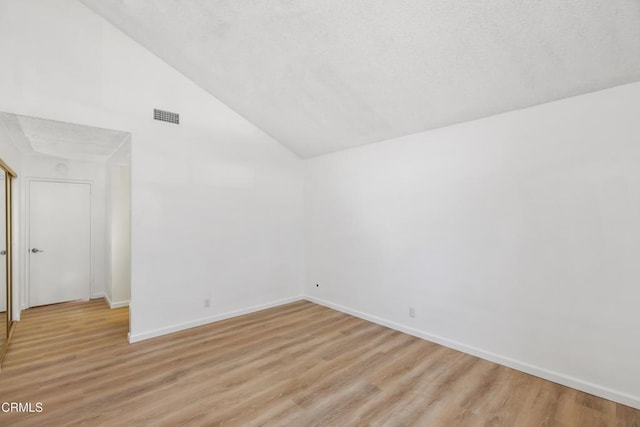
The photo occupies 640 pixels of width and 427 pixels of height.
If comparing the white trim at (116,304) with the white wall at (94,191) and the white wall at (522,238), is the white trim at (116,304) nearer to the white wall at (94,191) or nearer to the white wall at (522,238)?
the white wall at (94,191)

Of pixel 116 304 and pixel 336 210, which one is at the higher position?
pixel 336 210

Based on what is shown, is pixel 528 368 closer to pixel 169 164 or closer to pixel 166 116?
pixel 169 164

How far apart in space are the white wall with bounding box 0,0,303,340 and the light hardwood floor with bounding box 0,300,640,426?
0.71m

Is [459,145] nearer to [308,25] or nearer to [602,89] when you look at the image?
[602,89]

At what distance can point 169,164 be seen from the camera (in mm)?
3701

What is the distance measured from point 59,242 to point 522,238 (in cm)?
694

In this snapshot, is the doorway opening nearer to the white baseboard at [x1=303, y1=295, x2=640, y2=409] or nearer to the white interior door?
the white interior door

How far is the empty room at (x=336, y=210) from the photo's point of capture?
222 cm

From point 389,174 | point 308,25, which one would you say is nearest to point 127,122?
point 308,25

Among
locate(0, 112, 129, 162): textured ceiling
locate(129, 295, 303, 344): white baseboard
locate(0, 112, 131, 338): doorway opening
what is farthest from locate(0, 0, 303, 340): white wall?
locate(0, 112, 131, 338): doorway opening

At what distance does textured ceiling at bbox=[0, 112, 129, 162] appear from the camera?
120 inches

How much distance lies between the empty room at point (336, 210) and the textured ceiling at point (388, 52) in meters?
0.02

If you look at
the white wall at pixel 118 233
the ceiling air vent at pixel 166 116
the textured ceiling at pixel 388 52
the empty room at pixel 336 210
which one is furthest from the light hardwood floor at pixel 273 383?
the ceiling air vent at pixel 166 116

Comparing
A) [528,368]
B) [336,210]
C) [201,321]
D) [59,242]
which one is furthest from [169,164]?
[528,368]
